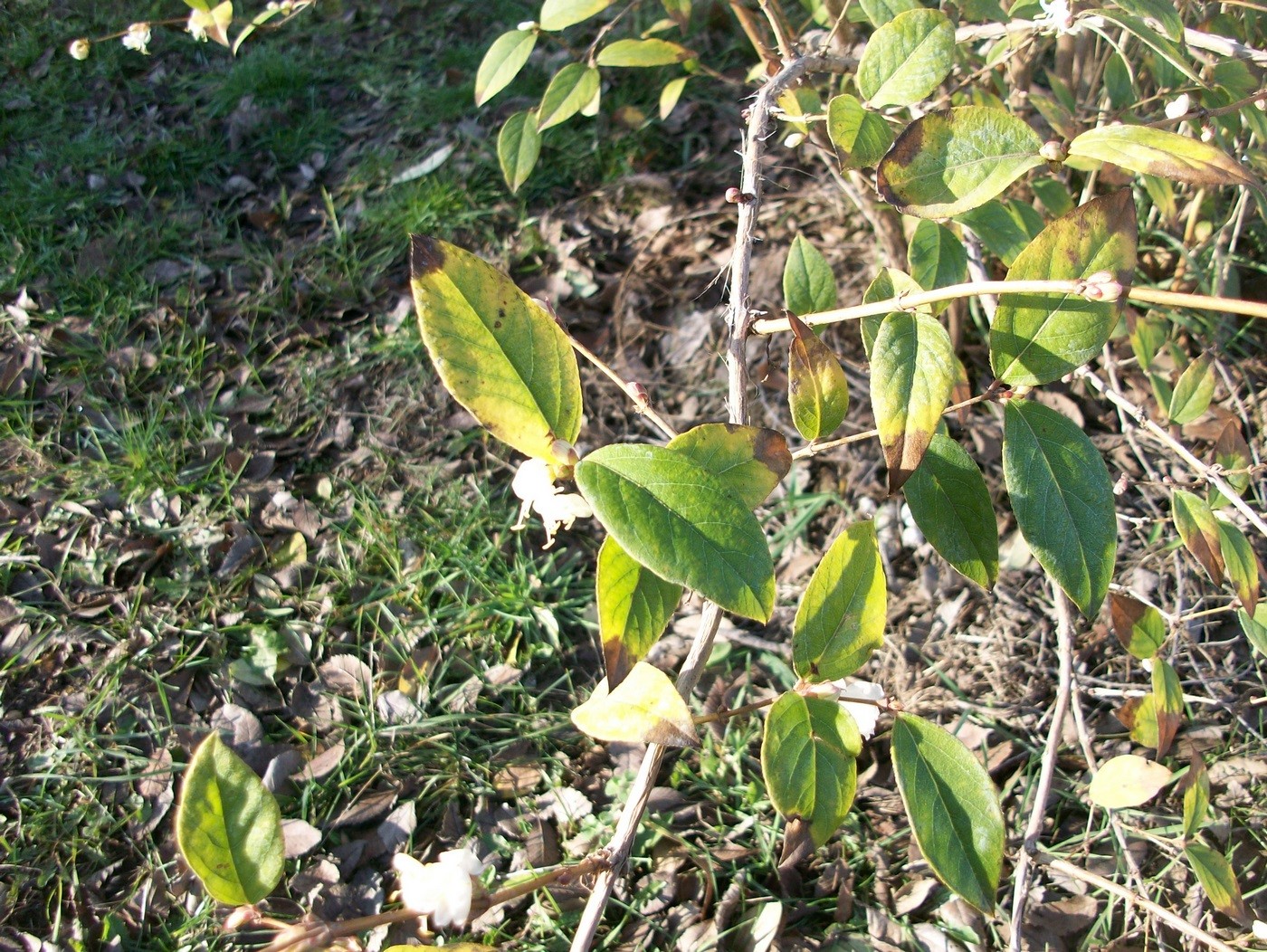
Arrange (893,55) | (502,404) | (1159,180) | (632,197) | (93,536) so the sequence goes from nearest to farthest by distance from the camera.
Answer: (502,404), (893,55), (1159,180), (93,536), (632,197)

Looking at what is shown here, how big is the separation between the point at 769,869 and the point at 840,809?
0.77m

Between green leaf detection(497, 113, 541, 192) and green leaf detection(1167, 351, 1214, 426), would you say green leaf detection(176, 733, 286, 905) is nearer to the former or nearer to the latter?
green leaf detection(497, 113, 541, 192)

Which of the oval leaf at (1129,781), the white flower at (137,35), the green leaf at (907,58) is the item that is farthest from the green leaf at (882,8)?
the white flower at (137,35)

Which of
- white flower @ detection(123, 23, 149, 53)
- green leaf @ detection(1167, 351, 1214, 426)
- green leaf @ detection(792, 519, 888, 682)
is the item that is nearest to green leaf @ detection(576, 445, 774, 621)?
green leaf @ detection(792, 519, 888, 682)

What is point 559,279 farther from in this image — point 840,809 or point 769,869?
point 840,809

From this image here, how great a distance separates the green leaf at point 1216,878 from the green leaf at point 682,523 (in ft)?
2.61

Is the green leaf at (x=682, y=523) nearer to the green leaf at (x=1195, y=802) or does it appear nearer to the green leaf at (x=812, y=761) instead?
the green leaf at (x=812, y=761)

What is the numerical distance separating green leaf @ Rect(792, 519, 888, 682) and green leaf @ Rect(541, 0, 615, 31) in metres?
0.97

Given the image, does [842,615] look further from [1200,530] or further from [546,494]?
[1200,530]

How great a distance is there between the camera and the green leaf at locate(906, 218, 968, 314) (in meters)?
1.22

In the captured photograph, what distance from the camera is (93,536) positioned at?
76.0 inches

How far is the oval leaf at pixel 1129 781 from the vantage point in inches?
42.7

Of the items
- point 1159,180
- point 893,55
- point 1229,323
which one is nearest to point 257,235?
point 893,55

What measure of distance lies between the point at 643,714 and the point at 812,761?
0.61 feet
